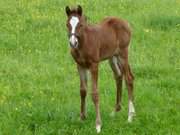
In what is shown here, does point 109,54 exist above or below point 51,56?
above

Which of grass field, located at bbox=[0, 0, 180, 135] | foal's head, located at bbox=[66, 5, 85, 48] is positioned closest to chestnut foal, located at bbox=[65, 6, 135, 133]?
foal's head, located at bbox=[66, 5, 85, 48]

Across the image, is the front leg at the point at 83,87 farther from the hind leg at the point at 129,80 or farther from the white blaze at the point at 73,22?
the white blaze at the point at 73,22

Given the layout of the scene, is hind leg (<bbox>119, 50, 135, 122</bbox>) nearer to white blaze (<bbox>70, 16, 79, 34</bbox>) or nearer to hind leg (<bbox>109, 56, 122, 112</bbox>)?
hind leg (<bbox>109, 56, 122, 112</bbox>)

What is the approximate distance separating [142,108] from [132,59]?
3.03m

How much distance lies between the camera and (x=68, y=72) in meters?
11.7

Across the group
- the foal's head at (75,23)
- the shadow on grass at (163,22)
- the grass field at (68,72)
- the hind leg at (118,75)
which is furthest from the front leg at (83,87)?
the shadow on grass at (163,22)

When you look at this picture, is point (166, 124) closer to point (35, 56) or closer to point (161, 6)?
point (35, 56)

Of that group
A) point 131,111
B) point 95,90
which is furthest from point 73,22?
point 131,111

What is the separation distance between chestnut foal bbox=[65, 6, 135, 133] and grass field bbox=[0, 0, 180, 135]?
1.31ft

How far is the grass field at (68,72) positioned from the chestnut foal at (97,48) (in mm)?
400

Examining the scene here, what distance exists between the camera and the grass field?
Result: 8.91m

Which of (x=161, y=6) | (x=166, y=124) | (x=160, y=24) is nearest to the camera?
(x=166, y=124)

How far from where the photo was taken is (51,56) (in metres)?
12.7

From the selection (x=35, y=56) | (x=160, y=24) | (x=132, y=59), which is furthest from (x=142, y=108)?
(x=160, y=24)
